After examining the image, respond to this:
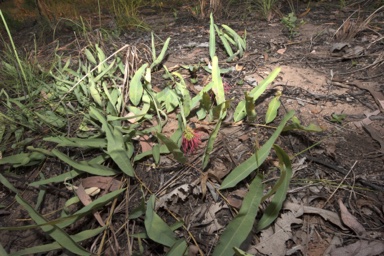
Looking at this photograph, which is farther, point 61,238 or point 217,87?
point 217,87

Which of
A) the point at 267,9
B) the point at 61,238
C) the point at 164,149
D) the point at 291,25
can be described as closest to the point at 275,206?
the point at 164,149

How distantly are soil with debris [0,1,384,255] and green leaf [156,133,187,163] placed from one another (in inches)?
2.0

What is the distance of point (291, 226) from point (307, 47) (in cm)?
127

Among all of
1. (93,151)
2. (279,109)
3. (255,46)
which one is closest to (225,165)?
(279,109)

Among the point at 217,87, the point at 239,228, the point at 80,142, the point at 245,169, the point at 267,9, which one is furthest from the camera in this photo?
the point at 267,9

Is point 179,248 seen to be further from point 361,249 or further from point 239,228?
point 361,249

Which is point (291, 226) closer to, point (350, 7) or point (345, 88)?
point (345, 88)

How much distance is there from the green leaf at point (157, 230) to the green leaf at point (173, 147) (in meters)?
0.21

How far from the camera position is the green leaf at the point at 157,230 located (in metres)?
0.74

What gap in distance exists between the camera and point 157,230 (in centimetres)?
75

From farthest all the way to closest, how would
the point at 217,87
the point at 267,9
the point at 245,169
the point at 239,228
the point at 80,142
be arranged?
the point at 267,9
the point at 217,87
the point at 80,142
the point at 245,169
the point at 239,228

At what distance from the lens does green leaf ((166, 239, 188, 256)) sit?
28.0 inches

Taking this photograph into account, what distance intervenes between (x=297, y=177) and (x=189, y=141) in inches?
15.9

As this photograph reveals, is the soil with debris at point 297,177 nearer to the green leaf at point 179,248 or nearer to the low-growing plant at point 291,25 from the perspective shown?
the green leaf at point 179,248
